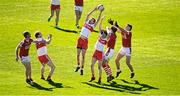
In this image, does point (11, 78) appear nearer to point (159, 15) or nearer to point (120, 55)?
point (120, 55)

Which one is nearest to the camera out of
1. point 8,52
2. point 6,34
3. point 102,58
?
point 102,58

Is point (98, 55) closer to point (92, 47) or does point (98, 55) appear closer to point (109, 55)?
point (109, 55)

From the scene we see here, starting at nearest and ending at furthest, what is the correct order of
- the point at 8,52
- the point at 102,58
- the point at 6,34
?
the point at 102,58
the point at 8,52
the point at 6,34

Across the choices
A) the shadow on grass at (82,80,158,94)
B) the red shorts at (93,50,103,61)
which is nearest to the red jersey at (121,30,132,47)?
the red shorts at (93,50,103,61)

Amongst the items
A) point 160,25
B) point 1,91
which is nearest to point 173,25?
point 160,25

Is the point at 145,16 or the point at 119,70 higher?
the point at 145,16

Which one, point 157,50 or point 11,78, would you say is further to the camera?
point 157,50

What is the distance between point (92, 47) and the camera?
36688 millimetres

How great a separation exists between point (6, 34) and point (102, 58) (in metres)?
11.2

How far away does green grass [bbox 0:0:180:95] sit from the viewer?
2830cm

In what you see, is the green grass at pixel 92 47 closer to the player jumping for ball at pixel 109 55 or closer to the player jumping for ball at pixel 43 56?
the player jumping for ball at pixel 109 55

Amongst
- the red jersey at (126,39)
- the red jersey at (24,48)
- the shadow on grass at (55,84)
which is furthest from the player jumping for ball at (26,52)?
the red jersey at (126,39)

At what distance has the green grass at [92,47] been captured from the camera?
2830cm

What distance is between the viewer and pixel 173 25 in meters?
42.3
